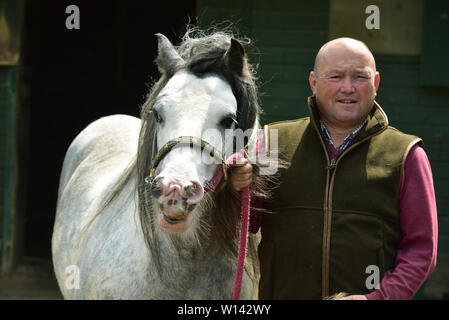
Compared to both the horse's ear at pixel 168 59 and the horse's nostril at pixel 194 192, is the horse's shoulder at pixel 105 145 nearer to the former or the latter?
the horse's ear at pixel 168 59

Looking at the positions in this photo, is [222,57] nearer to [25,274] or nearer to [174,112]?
[174,112]

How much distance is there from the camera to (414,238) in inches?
72.4

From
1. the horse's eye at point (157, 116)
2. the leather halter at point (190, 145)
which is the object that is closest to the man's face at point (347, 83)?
the leather halter at point (190, 145)

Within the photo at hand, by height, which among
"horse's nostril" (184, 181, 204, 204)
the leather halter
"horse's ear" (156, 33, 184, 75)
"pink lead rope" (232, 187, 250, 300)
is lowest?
"pink lead rope" (232, 187, 250, 300)

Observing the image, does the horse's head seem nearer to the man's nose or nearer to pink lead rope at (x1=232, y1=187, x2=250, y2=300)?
pink lead rope at (x1=232, y1=187, x2=250, y2=300)

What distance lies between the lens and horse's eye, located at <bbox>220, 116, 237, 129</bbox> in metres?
1.92

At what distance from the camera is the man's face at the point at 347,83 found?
194 cm

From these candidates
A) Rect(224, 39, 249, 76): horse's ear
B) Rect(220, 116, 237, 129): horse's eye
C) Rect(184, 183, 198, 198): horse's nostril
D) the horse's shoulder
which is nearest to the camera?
Rect(184, 183, 198, 198): horse's nostril

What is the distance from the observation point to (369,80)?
1.95 meters

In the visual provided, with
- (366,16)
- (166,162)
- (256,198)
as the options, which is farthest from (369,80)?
(366,16)

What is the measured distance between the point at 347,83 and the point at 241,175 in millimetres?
473

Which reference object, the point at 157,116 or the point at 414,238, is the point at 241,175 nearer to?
the point at 157,116

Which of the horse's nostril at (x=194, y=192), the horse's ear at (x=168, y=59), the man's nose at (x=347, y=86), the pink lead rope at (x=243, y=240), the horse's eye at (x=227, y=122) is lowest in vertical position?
the pink lead rope at (x=243, y=240)

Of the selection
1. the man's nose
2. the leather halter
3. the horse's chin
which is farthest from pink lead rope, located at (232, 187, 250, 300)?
the man's nose
